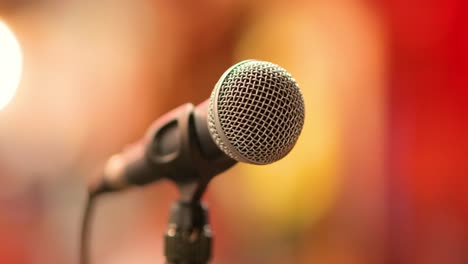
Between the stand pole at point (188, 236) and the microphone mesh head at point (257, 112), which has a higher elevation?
the microphone mesh head at point (257, 112)

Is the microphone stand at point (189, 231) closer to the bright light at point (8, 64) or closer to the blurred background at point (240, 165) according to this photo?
the blurred background at point (240, 165)

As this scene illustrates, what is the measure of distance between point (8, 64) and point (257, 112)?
3.08 ft

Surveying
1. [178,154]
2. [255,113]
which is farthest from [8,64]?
[255,113]

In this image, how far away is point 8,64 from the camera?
112cm

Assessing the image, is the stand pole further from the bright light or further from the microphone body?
the bright light

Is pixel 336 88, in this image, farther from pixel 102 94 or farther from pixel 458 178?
pixel 102 94

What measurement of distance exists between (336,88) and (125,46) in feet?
1.87

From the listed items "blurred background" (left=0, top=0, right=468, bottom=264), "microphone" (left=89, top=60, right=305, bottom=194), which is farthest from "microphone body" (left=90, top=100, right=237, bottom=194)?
"blurred background" (left=0, top=0, right=468, bottom=264)

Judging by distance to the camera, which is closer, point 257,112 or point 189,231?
point 257,112

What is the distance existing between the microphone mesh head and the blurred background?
2.48ft

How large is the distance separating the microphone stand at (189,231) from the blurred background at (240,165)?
637 mm

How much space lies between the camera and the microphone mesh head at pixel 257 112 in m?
0.38

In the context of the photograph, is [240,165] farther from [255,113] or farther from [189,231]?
[255,113]

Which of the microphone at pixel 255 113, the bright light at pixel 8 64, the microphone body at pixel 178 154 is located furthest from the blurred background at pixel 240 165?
the microphone at pixel 255 113
